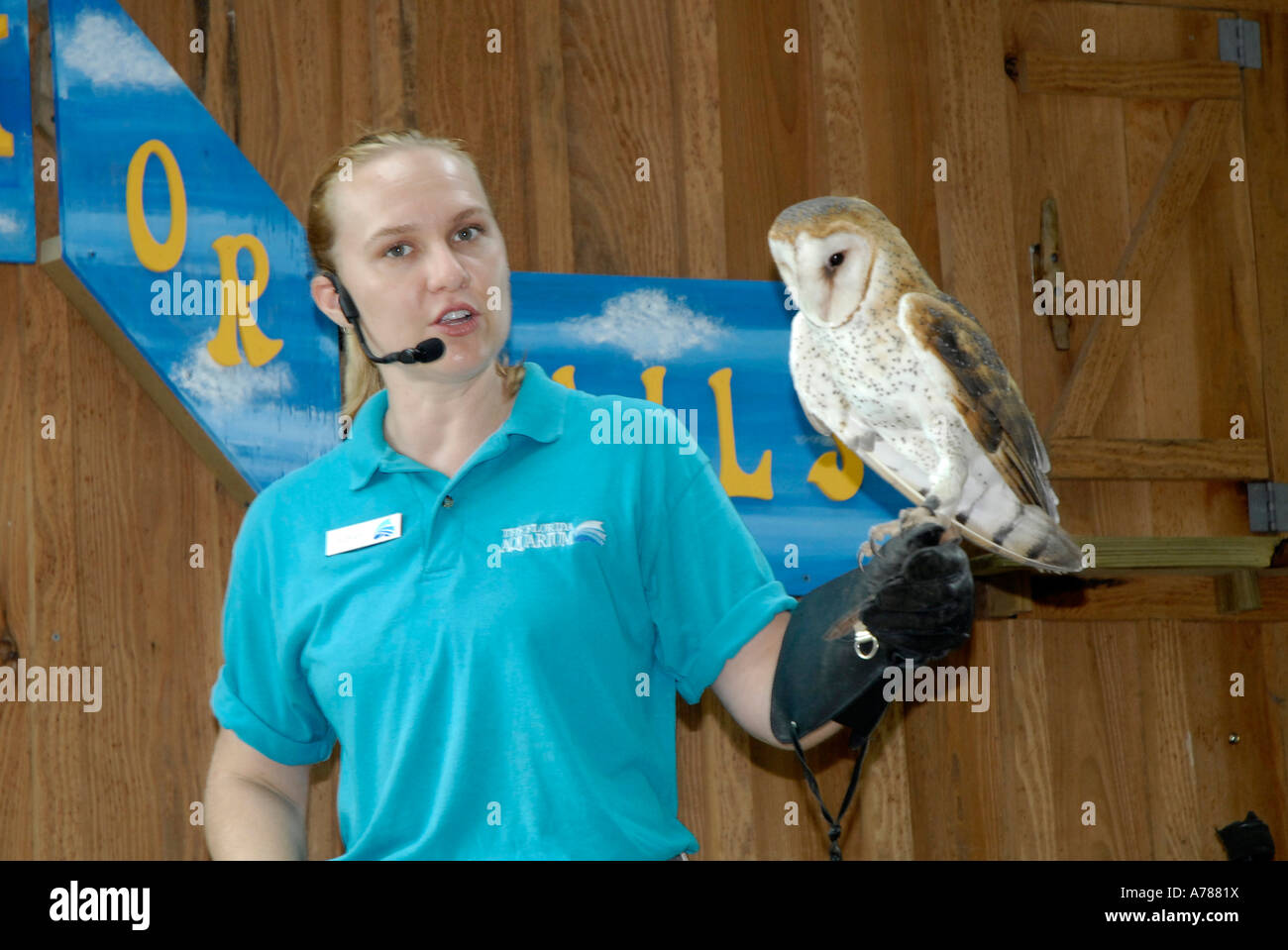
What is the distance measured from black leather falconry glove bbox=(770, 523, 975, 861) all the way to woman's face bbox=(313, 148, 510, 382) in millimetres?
455

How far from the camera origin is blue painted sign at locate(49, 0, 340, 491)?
2.73 meters

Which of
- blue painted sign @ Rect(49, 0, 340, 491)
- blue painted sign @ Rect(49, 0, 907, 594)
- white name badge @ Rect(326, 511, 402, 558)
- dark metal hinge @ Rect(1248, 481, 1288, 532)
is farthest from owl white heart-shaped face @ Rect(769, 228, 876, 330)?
dark metal hinge @ Rect(1248, 481, 1288, 532)

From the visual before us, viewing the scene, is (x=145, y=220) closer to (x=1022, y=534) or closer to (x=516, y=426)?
(x=516, y=426)

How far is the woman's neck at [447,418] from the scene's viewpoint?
1636mm

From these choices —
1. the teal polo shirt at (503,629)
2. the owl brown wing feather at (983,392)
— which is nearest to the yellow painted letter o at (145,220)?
the teal polo shirt at (503,629)

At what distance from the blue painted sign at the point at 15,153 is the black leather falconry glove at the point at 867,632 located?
1.92m

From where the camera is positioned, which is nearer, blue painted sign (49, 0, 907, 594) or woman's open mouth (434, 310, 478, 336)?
woman's open mouth (434, 310, 478, 336)

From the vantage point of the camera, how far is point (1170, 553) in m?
3.00

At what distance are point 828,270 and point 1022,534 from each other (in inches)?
11.7

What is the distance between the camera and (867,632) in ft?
4.30

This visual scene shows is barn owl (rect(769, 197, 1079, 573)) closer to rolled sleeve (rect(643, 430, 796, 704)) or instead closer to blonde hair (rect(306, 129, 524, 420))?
rolled sleeve (rect(643, 430, 796, 704))

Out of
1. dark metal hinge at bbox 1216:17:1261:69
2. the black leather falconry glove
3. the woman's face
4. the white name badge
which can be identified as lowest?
the black leather falconry glove

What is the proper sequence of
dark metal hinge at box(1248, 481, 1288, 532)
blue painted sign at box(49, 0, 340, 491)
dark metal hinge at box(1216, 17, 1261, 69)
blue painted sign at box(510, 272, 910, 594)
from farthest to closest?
dark metal hinge at box(1216, 17, 1261, 69) → dark metal hinge at box(1248, 481, 1288, 532) → blue painted sign at box(510, 272, 910, 594) → blue painted sign at box(49, 0, 340, 491)
